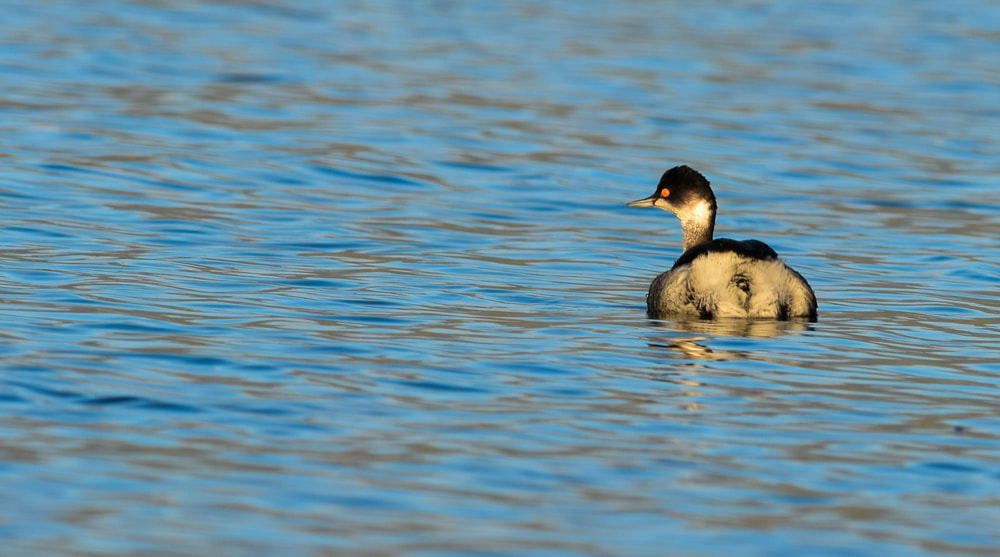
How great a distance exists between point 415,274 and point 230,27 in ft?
65.1

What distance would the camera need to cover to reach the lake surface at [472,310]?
22.9 feet

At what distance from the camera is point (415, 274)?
43.7 feet

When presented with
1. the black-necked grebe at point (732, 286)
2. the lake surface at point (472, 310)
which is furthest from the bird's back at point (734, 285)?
the lake surface at point (472, 310)

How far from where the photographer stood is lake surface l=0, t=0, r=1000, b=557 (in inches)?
275

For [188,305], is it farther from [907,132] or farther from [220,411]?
[907,132]

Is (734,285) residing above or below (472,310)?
above

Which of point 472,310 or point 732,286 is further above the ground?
point 732,286

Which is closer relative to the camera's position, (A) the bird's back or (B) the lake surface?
(B) the lake surface

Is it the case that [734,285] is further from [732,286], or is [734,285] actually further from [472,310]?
[472,310]

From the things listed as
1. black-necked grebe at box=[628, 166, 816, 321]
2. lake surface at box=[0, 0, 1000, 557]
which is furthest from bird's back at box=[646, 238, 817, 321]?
lake surface at box=[0, 0, 1000, 557]

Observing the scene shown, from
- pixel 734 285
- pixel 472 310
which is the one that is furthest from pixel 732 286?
pixel 472 310

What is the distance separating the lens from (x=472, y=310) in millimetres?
11750

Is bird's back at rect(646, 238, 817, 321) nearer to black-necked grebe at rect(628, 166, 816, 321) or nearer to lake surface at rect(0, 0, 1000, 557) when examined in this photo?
black-necked grebe at rect(628, 166, 816, 321)

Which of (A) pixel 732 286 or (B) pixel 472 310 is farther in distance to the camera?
(B) pixel 472 310
